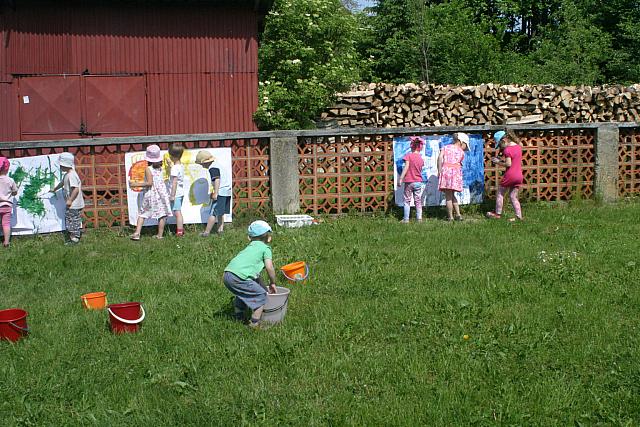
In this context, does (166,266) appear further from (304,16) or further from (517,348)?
(304,16)

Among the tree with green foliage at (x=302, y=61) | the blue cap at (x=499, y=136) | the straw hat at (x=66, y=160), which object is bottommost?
the straw hat at (x=66, y=160)

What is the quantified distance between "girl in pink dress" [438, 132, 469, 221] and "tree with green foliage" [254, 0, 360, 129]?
15.4 feet

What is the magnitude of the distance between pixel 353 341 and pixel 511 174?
6.95 meters

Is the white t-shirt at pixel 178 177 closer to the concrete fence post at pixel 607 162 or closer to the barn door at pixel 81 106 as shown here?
the barn door at pixel 81 106

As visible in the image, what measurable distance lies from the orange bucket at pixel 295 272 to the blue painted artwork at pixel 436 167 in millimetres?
5015

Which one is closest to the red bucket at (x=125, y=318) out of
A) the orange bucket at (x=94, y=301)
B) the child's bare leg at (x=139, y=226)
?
the orange bucket at (x=94, y=301)

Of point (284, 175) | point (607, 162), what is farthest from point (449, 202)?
point (607, 162)

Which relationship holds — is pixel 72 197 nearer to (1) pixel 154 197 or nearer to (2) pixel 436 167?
(1) pixel 154 197

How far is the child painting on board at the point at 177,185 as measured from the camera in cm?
1198

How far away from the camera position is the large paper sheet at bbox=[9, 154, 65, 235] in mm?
12031

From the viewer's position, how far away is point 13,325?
22.6 feet

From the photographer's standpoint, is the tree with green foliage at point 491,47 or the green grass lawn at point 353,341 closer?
the green grass lawn at point 353,341

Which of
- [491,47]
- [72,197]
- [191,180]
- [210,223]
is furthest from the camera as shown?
[491,47]

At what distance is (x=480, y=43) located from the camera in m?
23.3
